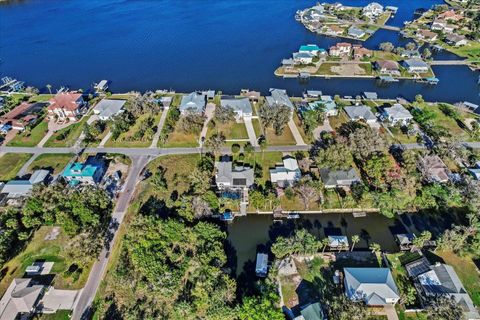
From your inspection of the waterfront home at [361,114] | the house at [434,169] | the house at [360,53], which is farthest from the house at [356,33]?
the house at [434,169]

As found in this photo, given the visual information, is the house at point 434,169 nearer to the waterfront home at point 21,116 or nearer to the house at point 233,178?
the house at point 233,178

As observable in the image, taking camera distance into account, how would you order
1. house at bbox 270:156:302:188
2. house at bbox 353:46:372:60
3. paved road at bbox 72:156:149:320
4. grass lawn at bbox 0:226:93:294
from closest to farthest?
paved road at bbox 72:156:149:320 < grass lawn at bbox 0:226:93:294 < house at bbox 270:156:302:188 < house at bbox 353:46:372:60

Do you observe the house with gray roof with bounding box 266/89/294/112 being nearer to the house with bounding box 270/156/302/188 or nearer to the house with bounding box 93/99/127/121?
the house with bounding box 270/156/302/188

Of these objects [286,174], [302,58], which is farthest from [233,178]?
[302,58]

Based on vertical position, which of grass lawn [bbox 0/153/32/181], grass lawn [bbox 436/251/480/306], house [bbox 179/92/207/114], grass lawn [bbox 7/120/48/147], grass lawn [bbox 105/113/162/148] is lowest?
grass lawn [bbox 436/251/480/306]

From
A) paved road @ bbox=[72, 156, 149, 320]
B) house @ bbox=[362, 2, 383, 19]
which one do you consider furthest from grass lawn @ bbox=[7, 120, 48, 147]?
house @ bbox=[362, 2, 383, 19]

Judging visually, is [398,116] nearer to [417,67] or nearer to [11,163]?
[417,67]

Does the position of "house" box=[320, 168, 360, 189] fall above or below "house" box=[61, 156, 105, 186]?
Result: below
